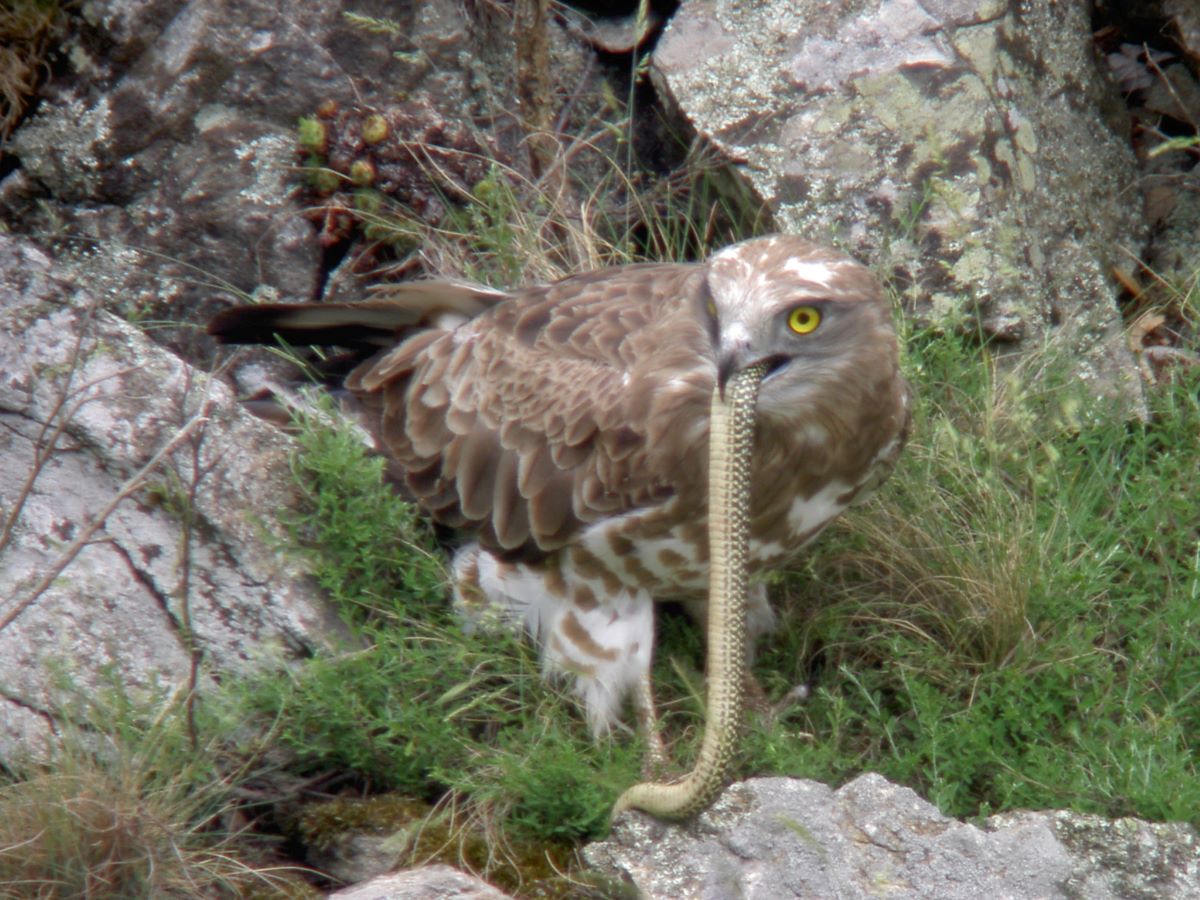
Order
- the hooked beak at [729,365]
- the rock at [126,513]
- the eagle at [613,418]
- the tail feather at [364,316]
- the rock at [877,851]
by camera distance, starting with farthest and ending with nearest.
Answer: the tail feather at [364,316]
the rock at [126,513]
the eagle at [613,418]
the hooked beak at [729,365]
the rock at [877,851]

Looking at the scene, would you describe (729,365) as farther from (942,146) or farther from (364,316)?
(942,146)

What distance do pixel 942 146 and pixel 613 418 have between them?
1.86m

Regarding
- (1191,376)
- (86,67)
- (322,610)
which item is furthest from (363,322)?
(1191,376)

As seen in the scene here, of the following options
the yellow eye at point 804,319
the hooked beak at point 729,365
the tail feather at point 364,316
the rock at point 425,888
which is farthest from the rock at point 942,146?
the rock at point 425,888

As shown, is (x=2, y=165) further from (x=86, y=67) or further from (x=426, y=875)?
(x=426, y=875)

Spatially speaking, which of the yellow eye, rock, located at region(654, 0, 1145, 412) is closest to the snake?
the yellow eye

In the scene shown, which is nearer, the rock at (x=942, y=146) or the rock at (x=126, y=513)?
the rock at (x=126, y=513)

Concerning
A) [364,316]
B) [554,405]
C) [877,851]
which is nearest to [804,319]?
[554,405]

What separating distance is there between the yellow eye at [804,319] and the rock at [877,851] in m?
0.96

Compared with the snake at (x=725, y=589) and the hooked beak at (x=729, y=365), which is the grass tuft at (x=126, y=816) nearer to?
the snake at (x=725, y=589)

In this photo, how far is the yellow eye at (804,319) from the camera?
3256 millimetres

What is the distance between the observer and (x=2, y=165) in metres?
4.99

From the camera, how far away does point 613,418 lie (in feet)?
12.4

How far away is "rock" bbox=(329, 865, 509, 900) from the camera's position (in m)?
3.11
